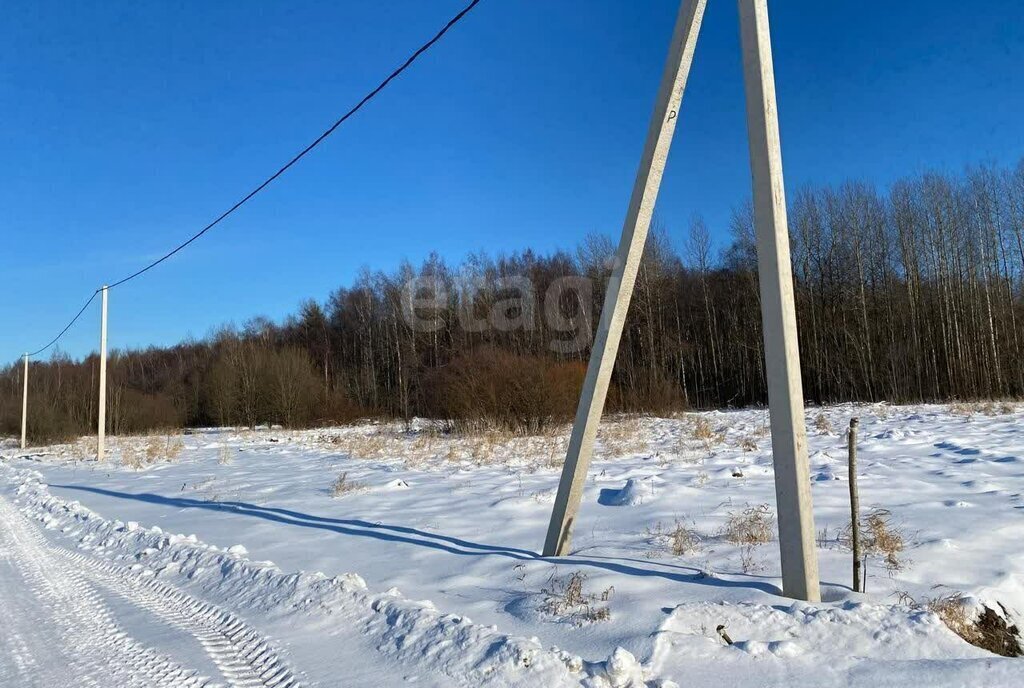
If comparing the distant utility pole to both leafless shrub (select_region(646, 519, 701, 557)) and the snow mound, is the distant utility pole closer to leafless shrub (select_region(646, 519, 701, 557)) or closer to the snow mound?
leafless shrub (select_region(646, 519, 701, 557))

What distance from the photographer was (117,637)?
12.7 feet

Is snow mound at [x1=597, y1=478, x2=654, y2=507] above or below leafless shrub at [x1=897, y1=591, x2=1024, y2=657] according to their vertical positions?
above

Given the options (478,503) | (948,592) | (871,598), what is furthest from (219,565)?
(948,592)

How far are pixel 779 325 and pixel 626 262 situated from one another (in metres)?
1.32

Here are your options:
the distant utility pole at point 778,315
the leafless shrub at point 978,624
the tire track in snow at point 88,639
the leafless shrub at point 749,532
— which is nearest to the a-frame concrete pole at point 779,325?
the distant utility pole at point 778,315

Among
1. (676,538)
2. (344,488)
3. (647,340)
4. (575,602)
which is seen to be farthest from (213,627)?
(647,340)

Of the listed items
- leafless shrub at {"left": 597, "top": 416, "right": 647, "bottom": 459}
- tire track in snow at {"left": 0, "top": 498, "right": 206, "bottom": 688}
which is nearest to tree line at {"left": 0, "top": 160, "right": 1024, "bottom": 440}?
leafless shrub at {"left": 597, "top": 416, "right": 647, "bottom": 459}

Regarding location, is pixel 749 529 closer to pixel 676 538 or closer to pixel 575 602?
pixel 676 538

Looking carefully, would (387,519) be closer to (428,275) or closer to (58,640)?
(58,640)

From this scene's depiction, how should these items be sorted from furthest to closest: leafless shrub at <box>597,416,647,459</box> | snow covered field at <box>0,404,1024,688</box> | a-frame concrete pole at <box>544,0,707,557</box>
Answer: leafless shrub at <box>597,416,647,459</box> < a-frame concrete pole at <box>544,0,707,557</box> < snow covered field at <box>0,404,1024,688</box>

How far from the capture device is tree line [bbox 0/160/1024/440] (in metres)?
24.0

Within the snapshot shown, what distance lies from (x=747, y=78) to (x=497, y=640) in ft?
10.7

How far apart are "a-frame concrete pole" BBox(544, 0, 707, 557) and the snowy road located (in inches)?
84.8

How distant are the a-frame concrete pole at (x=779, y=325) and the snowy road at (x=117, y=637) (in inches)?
102
